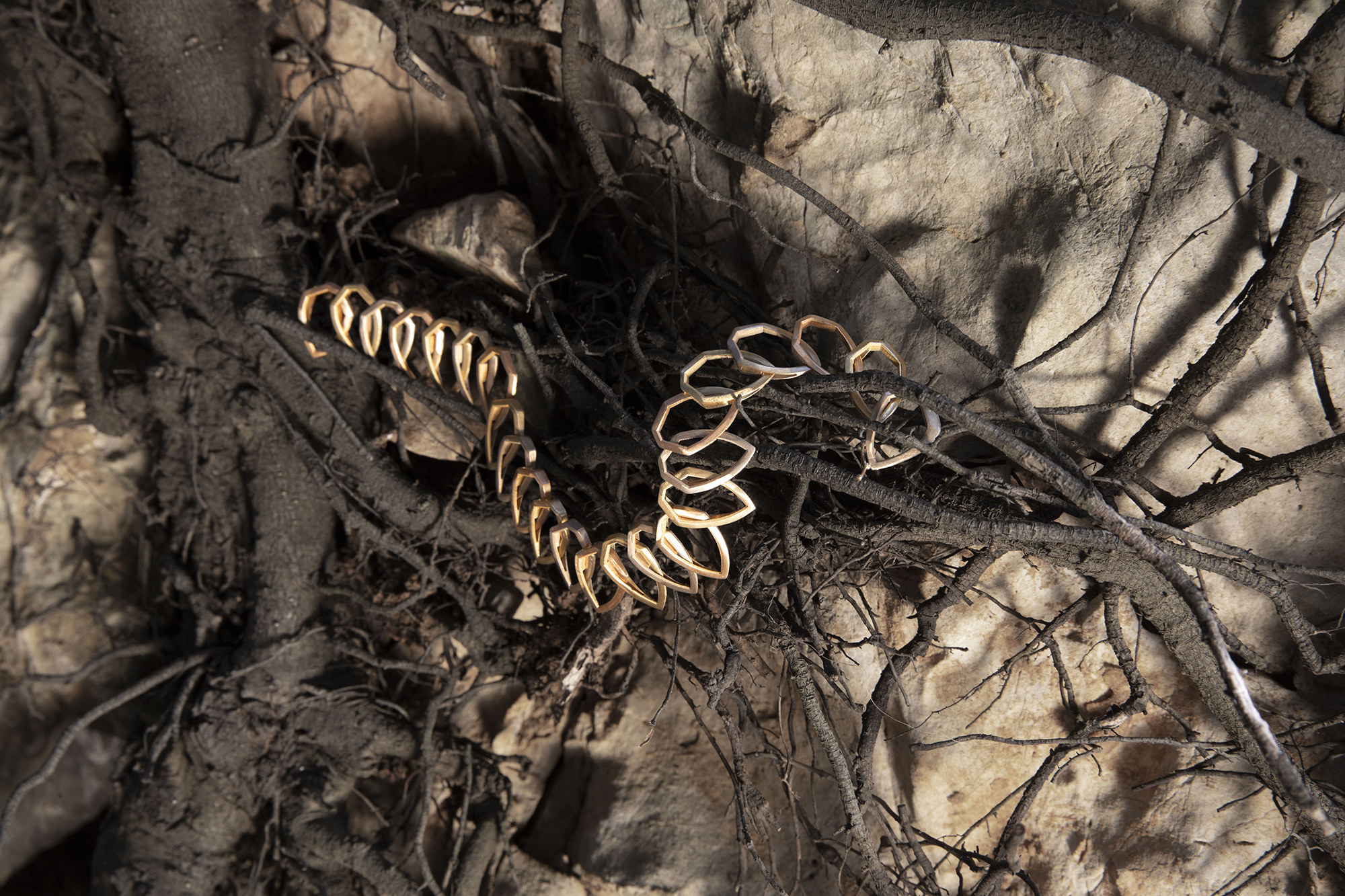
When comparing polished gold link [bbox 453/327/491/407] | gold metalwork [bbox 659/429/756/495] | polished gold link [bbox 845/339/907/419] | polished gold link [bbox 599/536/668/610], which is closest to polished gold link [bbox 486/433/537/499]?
polished gold link [bbox 453/327/491/407]

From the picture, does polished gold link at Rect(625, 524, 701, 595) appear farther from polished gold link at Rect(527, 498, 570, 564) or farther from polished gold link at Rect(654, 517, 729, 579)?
polished gold link at Rect(527, 498, 570, 564)

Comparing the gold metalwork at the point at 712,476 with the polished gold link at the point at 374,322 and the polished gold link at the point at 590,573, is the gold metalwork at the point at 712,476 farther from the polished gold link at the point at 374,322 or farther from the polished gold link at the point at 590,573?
the polished gold link at the point at 374,322

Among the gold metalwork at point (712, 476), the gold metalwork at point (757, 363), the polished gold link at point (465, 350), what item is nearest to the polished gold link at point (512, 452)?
the polished gold link at point (465, 350)

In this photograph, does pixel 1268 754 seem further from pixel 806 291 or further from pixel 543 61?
pixel 543 61

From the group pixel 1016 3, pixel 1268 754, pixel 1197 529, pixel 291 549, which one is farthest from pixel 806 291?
pixel 291 549

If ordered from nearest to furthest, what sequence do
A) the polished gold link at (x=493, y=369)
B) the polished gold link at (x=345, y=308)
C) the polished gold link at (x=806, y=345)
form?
the polished gold link at (x=806, y=345) < the polished gold link at (x=493, y=369) < the polished gold link at (x=345, y=308)

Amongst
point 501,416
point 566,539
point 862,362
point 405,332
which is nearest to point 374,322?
point 405,332

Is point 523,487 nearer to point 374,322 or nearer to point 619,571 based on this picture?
point 619,571

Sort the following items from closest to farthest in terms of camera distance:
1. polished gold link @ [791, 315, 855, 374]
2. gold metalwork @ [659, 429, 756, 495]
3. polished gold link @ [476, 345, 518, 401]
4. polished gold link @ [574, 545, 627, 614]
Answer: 1. gold metalwork @ [659, 429, 756, 495]
2. polished gold link @ [791, 315, 855, 374]
3. polished gold link @ [574, 545, 627, 614]
4. polished gold link @ [476, 345, 518, 401]
